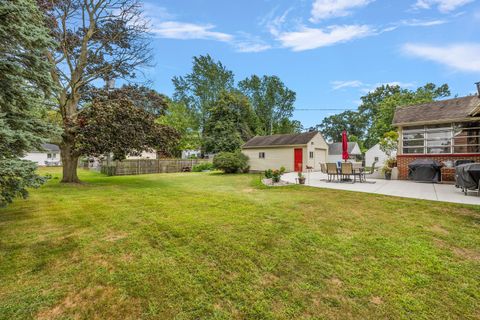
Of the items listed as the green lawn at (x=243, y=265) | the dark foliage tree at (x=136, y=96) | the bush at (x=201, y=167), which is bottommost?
the green lawn at (x=243, y=265)

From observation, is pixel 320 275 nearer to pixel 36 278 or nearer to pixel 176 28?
pixel 36 278

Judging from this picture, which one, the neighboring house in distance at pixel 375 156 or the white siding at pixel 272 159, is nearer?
the white siding at pixel 272 159

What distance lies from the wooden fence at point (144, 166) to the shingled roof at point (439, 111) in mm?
19397

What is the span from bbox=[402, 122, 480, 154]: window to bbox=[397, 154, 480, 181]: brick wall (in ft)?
1.39

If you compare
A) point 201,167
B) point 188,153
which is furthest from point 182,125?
point 201,167

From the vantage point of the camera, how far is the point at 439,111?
12.4 metres

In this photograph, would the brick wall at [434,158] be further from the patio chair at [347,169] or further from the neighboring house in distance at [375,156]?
the neighboring house in distance at [375,156]

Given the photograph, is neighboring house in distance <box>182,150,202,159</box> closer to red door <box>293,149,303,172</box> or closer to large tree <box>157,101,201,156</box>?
large tree <box>157,101,201,156</box>

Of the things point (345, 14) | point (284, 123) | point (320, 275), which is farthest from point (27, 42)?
point (284, 123)

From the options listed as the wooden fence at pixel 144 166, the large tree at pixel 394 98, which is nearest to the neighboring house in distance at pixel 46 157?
the wooden fence at pixel 144 166

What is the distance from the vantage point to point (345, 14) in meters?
12.9

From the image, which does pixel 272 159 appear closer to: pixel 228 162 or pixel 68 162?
pixel 228 162

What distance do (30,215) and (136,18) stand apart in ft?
39.1

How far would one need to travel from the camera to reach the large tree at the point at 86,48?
1134 centimetres
